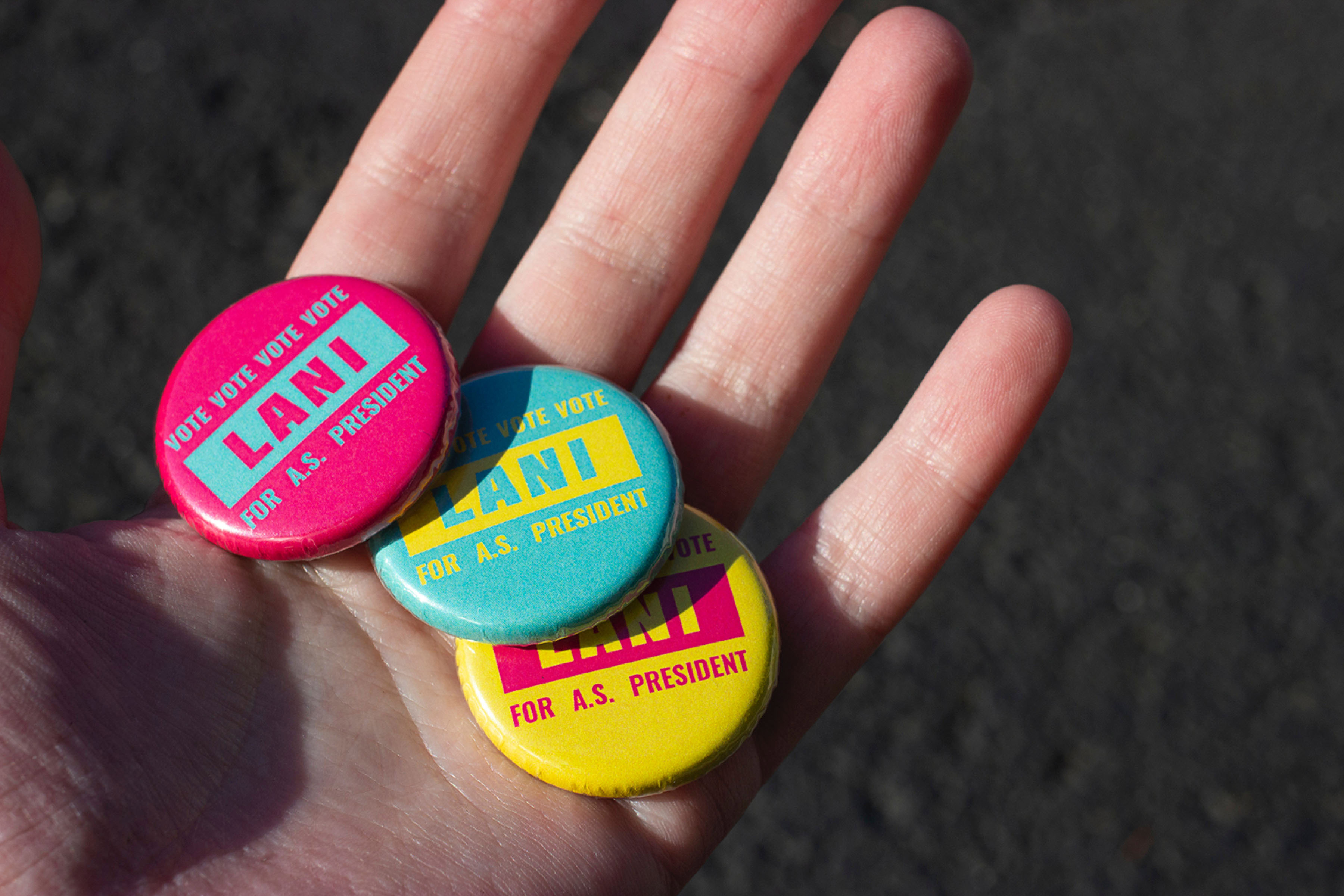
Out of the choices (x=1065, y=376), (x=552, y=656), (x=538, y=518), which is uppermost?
(x=1065, y=376)

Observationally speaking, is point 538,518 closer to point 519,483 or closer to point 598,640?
point 519,483

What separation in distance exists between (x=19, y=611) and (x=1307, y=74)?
6.25 m

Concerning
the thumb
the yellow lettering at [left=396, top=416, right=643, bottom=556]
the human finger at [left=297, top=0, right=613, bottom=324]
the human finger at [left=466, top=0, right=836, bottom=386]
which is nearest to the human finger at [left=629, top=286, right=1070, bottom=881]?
the yellow lettering at [left=396, top=416, right=643, bottom=556]

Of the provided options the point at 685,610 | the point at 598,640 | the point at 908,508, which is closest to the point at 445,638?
the point at 598,640

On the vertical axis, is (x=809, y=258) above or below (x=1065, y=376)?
above

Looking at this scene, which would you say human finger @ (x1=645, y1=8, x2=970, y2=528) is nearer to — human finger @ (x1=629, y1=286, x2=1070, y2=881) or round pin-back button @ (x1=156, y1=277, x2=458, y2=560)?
human finger @ (x1=629, y1=286, x2=1070, y2=881)

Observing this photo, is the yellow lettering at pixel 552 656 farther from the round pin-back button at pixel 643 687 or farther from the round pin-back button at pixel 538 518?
the round pin-back button at pixel 538 518

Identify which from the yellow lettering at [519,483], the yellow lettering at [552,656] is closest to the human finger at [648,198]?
the yellow lettering at [519,483]

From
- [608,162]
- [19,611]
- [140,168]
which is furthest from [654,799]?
[140,168]

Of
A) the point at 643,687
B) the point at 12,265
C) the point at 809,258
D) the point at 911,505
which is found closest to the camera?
the point at 12,265

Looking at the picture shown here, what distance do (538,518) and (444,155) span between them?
151cm

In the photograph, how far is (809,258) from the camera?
12.2 feet

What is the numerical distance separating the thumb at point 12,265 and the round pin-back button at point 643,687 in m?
1.43

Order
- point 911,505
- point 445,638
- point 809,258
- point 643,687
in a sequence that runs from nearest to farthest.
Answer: point 643,687, point 445,638, point 911,505, point 809,258
